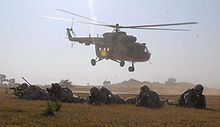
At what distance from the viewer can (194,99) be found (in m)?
40.2

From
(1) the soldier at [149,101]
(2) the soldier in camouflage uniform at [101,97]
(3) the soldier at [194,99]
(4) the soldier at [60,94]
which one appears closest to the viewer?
(1) the soldier at [149,101]

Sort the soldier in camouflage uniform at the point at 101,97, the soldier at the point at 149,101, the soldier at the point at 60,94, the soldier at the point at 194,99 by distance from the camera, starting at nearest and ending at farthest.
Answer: the soldier at the point at 149,101, the soldier in camouflage uniform at the point at 101,97, the soldier at the point at 194,99, the soldier at the point at 60,94

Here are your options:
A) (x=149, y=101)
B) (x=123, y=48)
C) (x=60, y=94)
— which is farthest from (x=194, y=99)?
(x=123, y=48)

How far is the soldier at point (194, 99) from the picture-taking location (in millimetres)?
39450

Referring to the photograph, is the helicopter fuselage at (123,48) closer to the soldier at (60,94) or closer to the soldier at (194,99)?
the soldier at (194,99)

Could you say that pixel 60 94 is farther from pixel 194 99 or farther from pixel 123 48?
pixel 123 48

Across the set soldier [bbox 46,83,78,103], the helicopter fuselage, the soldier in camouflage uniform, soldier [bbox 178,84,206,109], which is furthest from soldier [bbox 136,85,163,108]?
the helicopter fuselage

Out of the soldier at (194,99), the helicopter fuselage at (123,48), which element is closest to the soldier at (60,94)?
the soldier at (194,99)

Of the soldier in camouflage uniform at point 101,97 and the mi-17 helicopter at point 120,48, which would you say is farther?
the mi-17 helicopter at point 120,48

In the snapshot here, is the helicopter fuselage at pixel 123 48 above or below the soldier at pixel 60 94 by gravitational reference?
above

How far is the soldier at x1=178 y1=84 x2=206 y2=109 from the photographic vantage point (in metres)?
39.5

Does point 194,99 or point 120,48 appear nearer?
point 194,99

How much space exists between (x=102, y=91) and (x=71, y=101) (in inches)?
136

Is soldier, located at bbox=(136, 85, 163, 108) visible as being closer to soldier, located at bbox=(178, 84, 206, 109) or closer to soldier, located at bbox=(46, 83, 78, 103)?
soldier, located at bbox=(178, 84, 206, 109)
